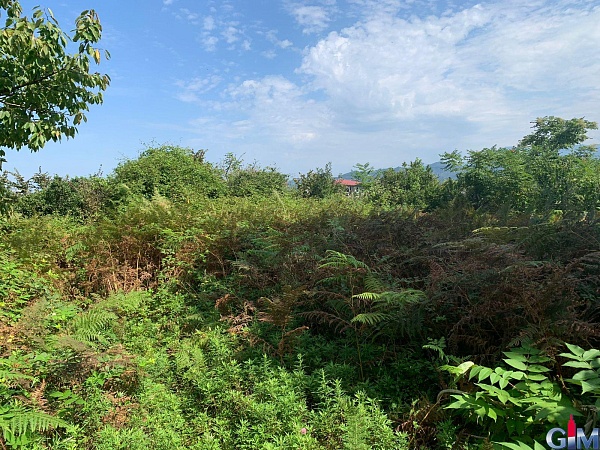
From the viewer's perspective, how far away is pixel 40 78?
5.28 metres

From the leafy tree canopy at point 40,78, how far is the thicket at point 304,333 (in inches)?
60.5

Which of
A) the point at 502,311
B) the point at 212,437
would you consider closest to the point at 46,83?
the point at 212,437

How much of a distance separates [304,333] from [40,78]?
5130 millimetres

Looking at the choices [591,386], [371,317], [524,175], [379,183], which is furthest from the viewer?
[379,183]

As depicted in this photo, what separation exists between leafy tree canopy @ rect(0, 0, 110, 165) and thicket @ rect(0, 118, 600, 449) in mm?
1536

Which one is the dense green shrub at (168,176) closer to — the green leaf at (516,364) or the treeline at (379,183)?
the treeline at (379,183)

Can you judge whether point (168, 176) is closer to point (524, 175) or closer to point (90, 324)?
point (90, 324)

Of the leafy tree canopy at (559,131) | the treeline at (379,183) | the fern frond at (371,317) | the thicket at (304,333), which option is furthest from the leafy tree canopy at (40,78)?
the leafy tree canopy at (559,131)

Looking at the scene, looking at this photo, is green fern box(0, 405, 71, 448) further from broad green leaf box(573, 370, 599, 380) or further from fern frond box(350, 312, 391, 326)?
broad green leaf box(573, 370, 599, 380)

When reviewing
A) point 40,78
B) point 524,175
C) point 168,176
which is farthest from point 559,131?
point 40,78

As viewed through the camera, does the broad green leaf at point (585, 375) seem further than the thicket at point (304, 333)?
No

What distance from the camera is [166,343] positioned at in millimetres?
4273

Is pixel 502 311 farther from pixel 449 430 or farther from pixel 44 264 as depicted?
pixel 44 264

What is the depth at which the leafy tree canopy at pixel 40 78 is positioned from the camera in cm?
474
